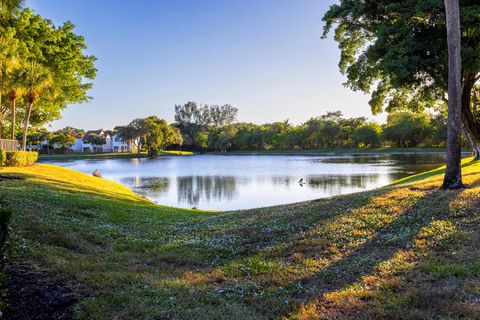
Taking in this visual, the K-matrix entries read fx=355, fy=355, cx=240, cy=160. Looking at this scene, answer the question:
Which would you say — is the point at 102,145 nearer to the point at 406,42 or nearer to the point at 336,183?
the point at 336,183

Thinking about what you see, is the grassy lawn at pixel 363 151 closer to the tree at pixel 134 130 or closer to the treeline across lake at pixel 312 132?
the treeline across lake at pixel 312 132

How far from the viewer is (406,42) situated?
64.1 ft

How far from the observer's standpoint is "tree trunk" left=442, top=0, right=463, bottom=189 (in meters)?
13.9

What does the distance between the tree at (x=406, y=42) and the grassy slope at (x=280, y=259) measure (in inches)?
359

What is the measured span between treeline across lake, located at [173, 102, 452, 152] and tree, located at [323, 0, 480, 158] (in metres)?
63.6

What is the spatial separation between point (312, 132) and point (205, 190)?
324 ft

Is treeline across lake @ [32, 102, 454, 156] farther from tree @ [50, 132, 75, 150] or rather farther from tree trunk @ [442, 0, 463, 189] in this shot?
tree trunk @ [442, 0, 463, 189]

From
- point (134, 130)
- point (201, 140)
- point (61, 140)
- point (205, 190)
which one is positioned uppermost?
point (134, 130)

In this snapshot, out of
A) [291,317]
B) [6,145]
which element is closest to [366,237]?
[291,317]

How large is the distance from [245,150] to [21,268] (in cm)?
14798

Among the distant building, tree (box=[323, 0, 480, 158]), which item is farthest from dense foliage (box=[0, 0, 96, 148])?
the distant building

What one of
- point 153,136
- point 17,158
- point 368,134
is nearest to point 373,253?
point 17,158

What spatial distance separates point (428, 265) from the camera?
23.2 ft

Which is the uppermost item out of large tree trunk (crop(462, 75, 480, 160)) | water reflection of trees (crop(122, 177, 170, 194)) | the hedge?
large tree trunk (crop(462, 75, 480, 160))
